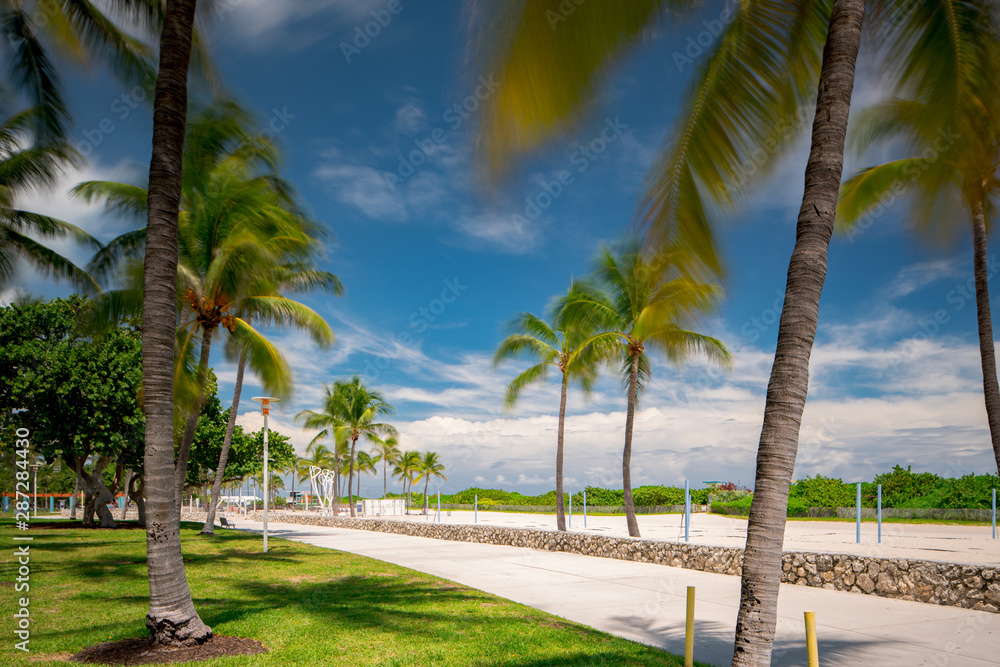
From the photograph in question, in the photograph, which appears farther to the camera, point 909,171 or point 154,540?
point 909,171

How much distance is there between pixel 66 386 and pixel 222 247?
9966mm

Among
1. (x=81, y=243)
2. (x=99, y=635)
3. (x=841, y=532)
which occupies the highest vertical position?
(x=81, y=243)

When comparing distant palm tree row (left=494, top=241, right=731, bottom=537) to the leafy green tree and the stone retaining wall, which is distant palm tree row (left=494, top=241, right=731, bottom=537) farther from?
the leafy green tree

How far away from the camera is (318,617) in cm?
899

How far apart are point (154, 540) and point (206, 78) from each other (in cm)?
784

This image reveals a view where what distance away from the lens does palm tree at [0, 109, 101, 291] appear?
15945 millimetres

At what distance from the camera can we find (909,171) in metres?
12.2

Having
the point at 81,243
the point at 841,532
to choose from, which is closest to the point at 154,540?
the point at 81,243

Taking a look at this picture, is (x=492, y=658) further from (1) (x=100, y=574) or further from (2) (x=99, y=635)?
(1) (x=100, y=574)

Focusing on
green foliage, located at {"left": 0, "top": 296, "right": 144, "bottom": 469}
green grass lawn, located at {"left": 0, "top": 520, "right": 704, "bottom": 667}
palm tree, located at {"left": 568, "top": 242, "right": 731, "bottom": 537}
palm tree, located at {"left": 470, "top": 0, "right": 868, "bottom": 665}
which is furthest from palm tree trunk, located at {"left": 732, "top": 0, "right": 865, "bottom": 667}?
green foliage, located at {"left": 0, "top": 296, "right": 144, "bottom": 469}

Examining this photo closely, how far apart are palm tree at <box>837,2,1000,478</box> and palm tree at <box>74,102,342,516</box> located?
14.8 m

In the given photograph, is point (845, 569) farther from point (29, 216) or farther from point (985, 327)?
point (29, 216)

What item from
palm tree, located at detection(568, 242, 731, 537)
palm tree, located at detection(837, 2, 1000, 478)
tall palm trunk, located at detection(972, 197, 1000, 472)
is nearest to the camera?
palm tree, located at detection(837, 2, 1000, 478)

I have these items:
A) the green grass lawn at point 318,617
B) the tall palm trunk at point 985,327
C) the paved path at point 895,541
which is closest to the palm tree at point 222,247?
the green grass lawn at point 318,617
